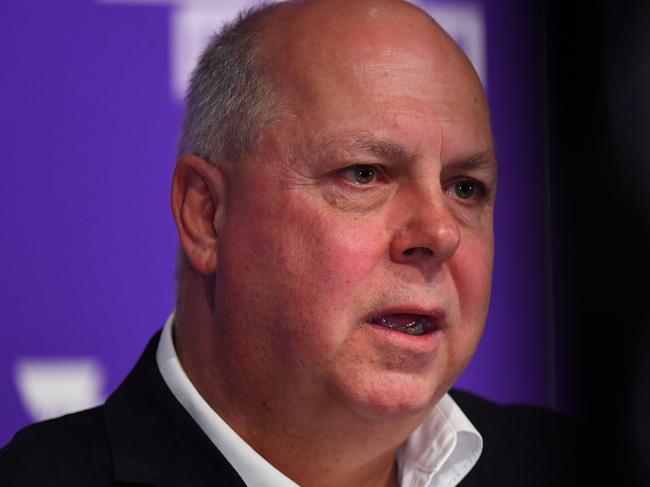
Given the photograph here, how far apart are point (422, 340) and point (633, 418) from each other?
850mm

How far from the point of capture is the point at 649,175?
7.27ft

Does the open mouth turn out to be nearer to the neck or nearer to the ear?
the neck

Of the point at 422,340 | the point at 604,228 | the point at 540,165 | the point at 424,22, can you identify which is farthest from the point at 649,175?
the point at 422,340

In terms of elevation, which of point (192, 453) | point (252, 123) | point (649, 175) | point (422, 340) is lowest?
point (192, 453)

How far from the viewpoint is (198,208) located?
5.98ft

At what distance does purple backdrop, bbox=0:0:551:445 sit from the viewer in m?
2.22

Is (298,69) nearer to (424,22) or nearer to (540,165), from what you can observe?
(424,22)

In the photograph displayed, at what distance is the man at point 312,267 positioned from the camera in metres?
1.65

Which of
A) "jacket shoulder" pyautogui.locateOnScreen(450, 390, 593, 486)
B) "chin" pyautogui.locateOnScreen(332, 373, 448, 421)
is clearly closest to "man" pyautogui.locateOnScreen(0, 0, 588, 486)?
"chin" pyautogui.locateOnScreen(332, 373, 448, 421)

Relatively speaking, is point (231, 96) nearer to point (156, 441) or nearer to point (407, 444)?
point (156, 441)

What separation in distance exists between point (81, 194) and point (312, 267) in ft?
2.64

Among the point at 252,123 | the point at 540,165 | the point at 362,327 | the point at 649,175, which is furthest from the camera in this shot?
the point at 540,165

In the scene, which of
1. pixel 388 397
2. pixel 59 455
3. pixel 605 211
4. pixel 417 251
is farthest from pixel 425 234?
pixel 605 211

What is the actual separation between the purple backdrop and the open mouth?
81 centimetres
